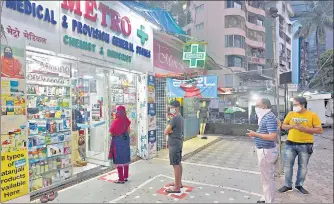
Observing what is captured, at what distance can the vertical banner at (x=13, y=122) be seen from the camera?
4164 mm

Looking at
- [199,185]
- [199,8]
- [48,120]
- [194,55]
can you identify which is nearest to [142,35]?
[194,55]

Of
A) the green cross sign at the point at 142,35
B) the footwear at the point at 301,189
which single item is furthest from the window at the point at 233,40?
the footwear at the point at 301,189

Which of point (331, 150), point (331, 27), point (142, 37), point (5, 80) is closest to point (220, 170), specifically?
point (142, 37)

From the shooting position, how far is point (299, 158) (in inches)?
203

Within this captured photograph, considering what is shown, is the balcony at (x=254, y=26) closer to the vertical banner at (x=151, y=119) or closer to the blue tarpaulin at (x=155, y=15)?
the blue tarpaulin at (x=155, y=15)

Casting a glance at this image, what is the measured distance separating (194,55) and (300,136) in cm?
611

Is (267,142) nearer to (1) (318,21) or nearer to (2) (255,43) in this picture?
(2) (255,43)

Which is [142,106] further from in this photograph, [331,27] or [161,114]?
[331,27]

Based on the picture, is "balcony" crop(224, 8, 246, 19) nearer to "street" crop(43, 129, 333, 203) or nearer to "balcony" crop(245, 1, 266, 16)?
"balcony" crop(245, 1, 266, 16)

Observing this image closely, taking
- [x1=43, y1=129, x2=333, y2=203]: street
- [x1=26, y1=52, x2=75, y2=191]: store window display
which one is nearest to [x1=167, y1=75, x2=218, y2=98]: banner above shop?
[x1=43, y1=129, x2=333, y2=203]: street

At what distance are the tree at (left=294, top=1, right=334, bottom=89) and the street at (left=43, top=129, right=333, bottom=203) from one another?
104ft

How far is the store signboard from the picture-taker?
470cm

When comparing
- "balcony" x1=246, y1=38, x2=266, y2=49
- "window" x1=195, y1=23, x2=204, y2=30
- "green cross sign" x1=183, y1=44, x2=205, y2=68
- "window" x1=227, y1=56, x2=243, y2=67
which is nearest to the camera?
"green cross sign" x1=183, y1=44, x2=205, y2=68

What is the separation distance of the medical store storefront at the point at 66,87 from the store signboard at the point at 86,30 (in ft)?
0.06
